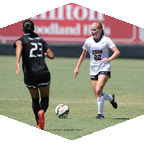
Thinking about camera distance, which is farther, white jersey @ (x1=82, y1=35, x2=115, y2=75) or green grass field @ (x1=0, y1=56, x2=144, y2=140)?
white jersey @ (x1=82, y1=35, x2=115, y2=75)

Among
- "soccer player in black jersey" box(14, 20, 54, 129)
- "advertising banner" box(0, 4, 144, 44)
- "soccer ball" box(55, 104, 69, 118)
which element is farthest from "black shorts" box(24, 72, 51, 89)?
"advertising banner" box(0, 4, 144, 44)

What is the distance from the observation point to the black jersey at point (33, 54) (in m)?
11.5

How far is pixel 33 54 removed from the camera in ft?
37.9

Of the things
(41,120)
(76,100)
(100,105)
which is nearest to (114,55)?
(100,105)

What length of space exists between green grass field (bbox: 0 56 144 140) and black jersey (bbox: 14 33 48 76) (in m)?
1.28

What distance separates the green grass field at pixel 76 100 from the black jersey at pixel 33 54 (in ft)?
4.21

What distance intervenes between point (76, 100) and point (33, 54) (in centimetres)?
525

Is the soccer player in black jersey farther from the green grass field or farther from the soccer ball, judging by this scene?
the soccer ball

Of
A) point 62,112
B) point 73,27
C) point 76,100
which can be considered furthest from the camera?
point 73,27

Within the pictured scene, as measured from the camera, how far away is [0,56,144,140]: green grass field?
12.3 m

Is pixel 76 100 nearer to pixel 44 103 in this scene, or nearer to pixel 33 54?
pixel 44 103

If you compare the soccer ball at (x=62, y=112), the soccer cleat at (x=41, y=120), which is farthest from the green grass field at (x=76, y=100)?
the soccer cleat at (x=41, y=120)

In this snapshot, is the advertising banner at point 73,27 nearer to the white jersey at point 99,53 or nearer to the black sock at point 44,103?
the white jersey at point 99,53

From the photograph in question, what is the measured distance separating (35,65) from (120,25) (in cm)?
2422
